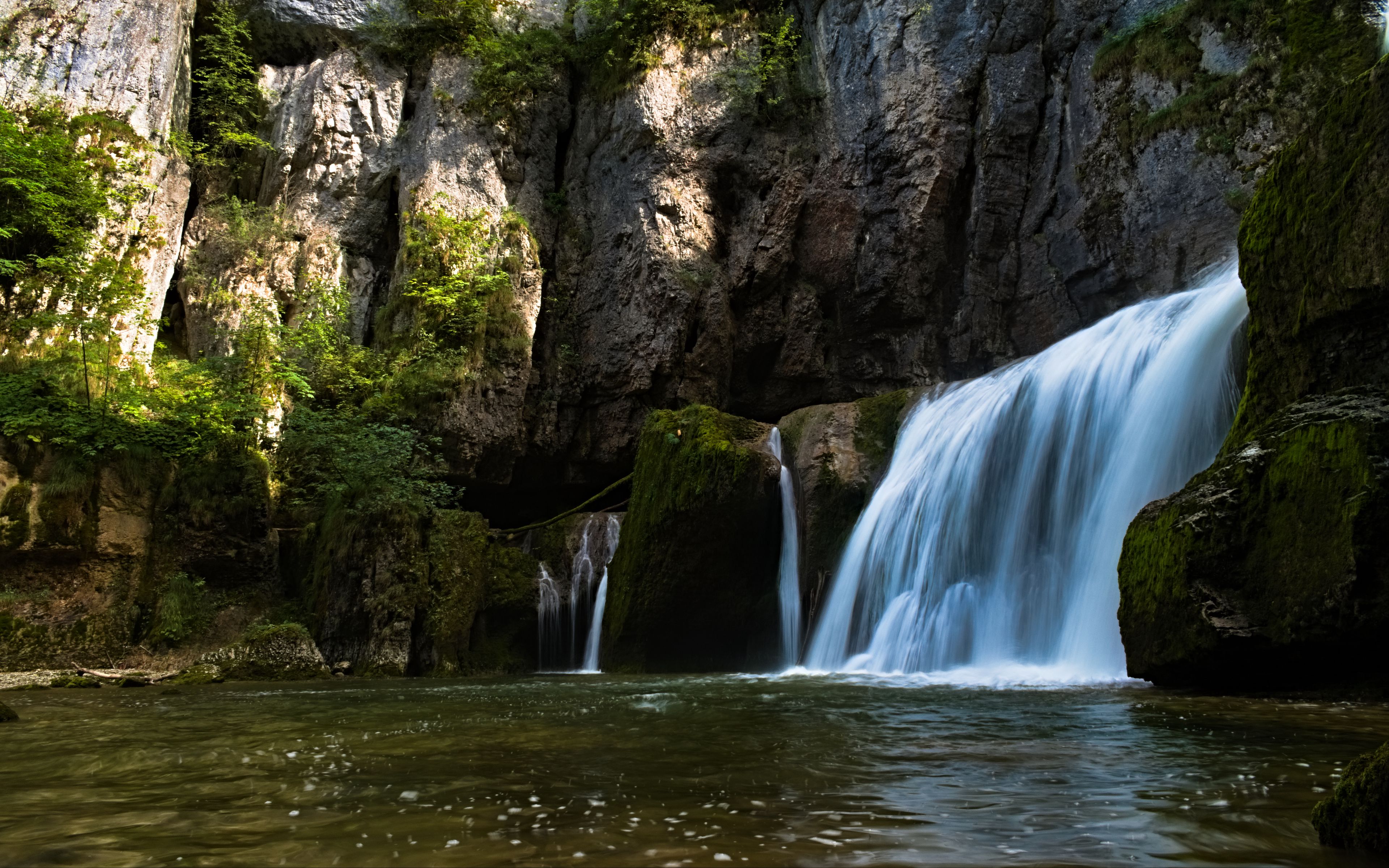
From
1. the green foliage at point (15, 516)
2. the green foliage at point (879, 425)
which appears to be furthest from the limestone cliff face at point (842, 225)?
the green foliage at point (15, 516)

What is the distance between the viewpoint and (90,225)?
16.5 metres

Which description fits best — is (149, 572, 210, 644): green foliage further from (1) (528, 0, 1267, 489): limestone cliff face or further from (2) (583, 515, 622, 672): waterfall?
(1) (528, 0, 1267, 489): limestone cliff face

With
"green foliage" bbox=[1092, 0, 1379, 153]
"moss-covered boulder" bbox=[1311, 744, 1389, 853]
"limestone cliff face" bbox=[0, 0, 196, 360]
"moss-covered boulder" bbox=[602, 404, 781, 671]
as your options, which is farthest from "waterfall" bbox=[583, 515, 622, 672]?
"moss-covered boulder" bbox=[1311, 744, 1389, 853]

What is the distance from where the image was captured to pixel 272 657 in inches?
456

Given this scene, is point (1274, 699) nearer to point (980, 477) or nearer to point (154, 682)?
point (980, 477)

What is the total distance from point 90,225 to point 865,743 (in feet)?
59.9

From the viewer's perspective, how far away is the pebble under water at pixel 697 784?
2271 mm

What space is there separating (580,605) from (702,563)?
11.6 feet

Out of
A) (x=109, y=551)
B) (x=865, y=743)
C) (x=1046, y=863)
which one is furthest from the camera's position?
(x=109, y=551)

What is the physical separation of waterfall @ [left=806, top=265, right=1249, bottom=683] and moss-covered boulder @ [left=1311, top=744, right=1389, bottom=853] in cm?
547

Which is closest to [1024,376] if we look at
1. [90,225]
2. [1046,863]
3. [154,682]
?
[1046,863]

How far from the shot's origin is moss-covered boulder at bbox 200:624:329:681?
37.0 ft

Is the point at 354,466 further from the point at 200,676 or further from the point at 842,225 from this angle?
the point at 842,225

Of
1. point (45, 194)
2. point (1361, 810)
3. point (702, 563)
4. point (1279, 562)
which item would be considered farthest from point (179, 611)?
point (1361, 810)
